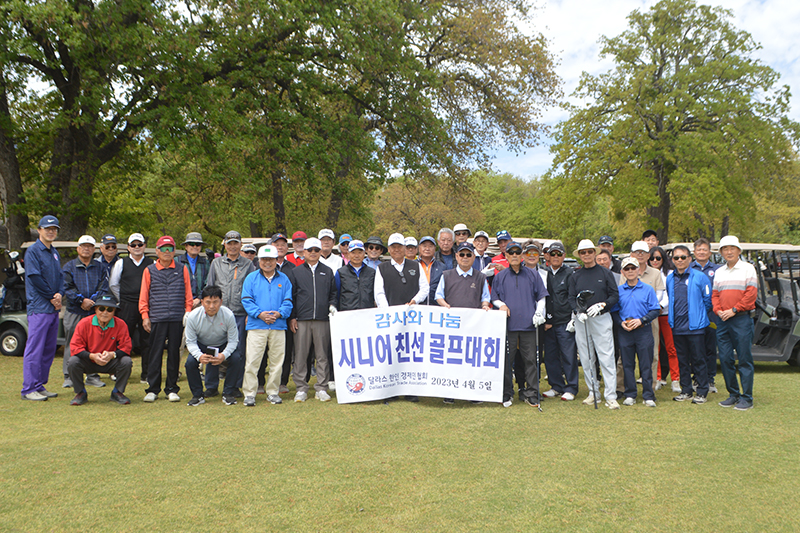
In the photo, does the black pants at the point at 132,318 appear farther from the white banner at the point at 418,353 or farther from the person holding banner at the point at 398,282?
the person holding banner at the point at 398,282

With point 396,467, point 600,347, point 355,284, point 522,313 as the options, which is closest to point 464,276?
point 522,313

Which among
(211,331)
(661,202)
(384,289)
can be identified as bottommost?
(211,331)

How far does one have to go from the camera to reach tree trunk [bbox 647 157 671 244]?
1027 inches

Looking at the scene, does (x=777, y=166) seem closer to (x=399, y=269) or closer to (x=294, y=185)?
(x=294, y=185)

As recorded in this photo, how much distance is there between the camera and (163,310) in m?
7.15

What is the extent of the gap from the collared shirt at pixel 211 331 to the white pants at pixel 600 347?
178 inches

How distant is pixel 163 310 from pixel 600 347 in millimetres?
5783

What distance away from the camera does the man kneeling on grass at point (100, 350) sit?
22.0ft

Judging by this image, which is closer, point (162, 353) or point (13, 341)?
point (162, 353)

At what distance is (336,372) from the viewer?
694 centimetres

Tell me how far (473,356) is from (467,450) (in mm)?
1941

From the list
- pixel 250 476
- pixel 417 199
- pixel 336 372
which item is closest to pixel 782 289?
pixel 336 372

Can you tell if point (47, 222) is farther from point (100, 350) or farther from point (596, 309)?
point (596, 309)

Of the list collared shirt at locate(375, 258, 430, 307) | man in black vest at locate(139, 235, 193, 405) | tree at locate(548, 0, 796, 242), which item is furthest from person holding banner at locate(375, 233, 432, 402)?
tree at locate(548, 0, 796, 242)
